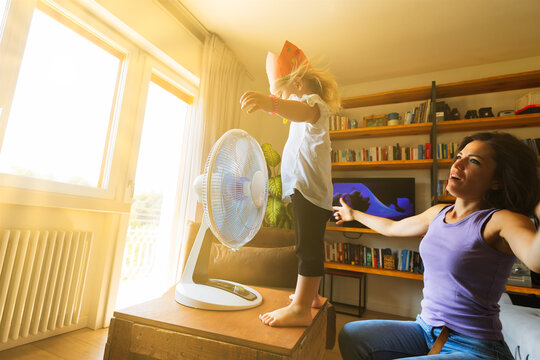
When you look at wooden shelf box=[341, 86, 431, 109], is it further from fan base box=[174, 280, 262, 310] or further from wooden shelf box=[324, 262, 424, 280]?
fan base box=[174, 280, 262, 310]

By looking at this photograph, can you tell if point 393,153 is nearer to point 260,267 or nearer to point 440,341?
point 260,267

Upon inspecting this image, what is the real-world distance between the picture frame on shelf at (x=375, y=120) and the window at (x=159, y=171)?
1936mm

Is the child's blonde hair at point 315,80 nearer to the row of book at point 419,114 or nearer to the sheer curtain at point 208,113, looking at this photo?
the sheer curtain at point 208,113

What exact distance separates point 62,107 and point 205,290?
158 cm

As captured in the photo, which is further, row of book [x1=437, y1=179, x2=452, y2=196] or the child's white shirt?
row of book [x1=437, y1=179, x2=452, y2=196]

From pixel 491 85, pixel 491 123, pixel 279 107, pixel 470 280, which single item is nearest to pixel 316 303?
pixel 470 280

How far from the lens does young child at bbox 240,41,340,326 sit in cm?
81

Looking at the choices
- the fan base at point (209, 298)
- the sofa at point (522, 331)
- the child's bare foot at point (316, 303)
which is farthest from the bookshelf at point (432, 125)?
the fan base at point (209, 298)

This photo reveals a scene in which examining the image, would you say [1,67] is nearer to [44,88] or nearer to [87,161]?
[44,88]

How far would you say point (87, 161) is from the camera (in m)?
1.85

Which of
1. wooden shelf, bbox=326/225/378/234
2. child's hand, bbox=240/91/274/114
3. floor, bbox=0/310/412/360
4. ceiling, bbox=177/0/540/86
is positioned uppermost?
ceiling, bbox=177/0/540/86

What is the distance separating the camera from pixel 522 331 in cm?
126

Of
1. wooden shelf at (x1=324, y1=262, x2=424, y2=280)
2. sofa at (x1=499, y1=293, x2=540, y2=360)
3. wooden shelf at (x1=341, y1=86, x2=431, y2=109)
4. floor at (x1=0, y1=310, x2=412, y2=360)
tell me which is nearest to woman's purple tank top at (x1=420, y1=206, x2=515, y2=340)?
sofa at (x1=499, y1=293, x2=540, y2=360)

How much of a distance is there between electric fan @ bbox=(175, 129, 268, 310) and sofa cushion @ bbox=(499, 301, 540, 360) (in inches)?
46.3
